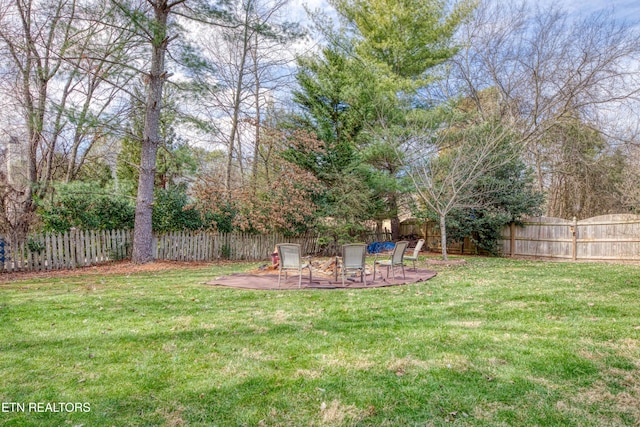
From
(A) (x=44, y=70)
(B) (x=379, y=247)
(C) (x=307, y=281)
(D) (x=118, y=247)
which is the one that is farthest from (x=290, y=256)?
(A) (x=44, y=70)

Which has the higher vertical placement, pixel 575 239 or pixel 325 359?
pixel 575 239

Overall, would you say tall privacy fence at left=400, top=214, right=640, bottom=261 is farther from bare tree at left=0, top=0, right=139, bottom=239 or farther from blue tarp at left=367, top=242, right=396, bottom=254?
bare tree at left=0, top=0, right=139, bottom=239

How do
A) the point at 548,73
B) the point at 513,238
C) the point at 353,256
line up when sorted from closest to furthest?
1. the point at 353,256
2. the point at 513,238
3. the point at 548,73

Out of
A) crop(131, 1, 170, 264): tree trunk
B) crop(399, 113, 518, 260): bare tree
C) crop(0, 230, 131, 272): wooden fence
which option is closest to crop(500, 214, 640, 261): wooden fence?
crop(399, 113, 518, 260): bare tree

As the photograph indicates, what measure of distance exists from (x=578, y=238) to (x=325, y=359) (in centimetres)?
1372

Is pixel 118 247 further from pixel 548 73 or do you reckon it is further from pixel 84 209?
pixel 548 73

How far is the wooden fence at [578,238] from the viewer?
40.3 feet

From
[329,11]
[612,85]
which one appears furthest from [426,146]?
[612,85]

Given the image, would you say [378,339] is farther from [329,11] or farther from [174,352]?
[329,11]

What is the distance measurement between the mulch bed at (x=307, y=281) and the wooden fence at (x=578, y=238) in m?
7.82

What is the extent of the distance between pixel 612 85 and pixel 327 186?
1387cm

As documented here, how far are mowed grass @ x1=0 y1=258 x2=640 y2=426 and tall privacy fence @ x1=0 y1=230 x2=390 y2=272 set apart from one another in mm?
4389

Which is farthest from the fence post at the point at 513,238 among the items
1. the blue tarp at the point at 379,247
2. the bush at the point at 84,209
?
the bush at the point at 84,209

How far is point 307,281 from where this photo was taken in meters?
7.95
